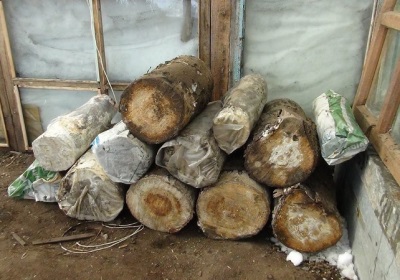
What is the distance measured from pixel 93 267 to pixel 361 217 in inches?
71.1

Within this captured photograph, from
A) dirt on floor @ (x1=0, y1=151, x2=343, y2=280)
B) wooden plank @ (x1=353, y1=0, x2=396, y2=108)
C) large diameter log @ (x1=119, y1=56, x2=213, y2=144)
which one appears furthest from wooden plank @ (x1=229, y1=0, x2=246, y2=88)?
dirt on floor @ (x1=0, y1=151, x2=343, y2=280)

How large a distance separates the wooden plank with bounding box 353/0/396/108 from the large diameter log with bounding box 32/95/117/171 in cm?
219

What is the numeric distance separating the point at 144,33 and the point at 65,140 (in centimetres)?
133

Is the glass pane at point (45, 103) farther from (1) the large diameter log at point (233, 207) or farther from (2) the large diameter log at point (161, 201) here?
(1) the large diameter log at point (233, 207)

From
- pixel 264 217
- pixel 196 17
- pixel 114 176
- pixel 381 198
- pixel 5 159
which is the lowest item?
pixel 5 159

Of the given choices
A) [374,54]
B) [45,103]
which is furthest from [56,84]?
[374,54]

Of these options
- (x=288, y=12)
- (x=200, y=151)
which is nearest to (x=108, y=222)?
(x=200, y=151)

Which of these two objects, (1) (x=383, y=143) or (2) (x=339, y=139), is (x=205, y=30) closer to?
(2) (x=339, y=139)

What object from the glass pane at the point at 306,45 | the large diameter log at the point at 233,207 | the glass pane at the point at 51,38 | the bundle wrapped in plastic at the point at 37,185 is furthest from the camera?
the glass pane at the point at 51,38

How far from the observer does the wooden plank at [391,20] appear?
2.44 metres

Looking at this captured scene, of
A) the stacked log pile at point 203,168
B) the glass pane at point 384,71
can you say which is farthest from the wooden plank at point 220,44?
the glass pane at point 384,71

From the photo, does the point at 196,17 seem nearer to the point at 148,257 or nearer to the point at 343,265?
the point at 148,257

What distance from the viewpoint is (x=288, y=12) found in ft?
10.6

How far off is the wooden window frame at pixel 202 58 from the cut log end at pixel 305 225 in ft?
4.81
